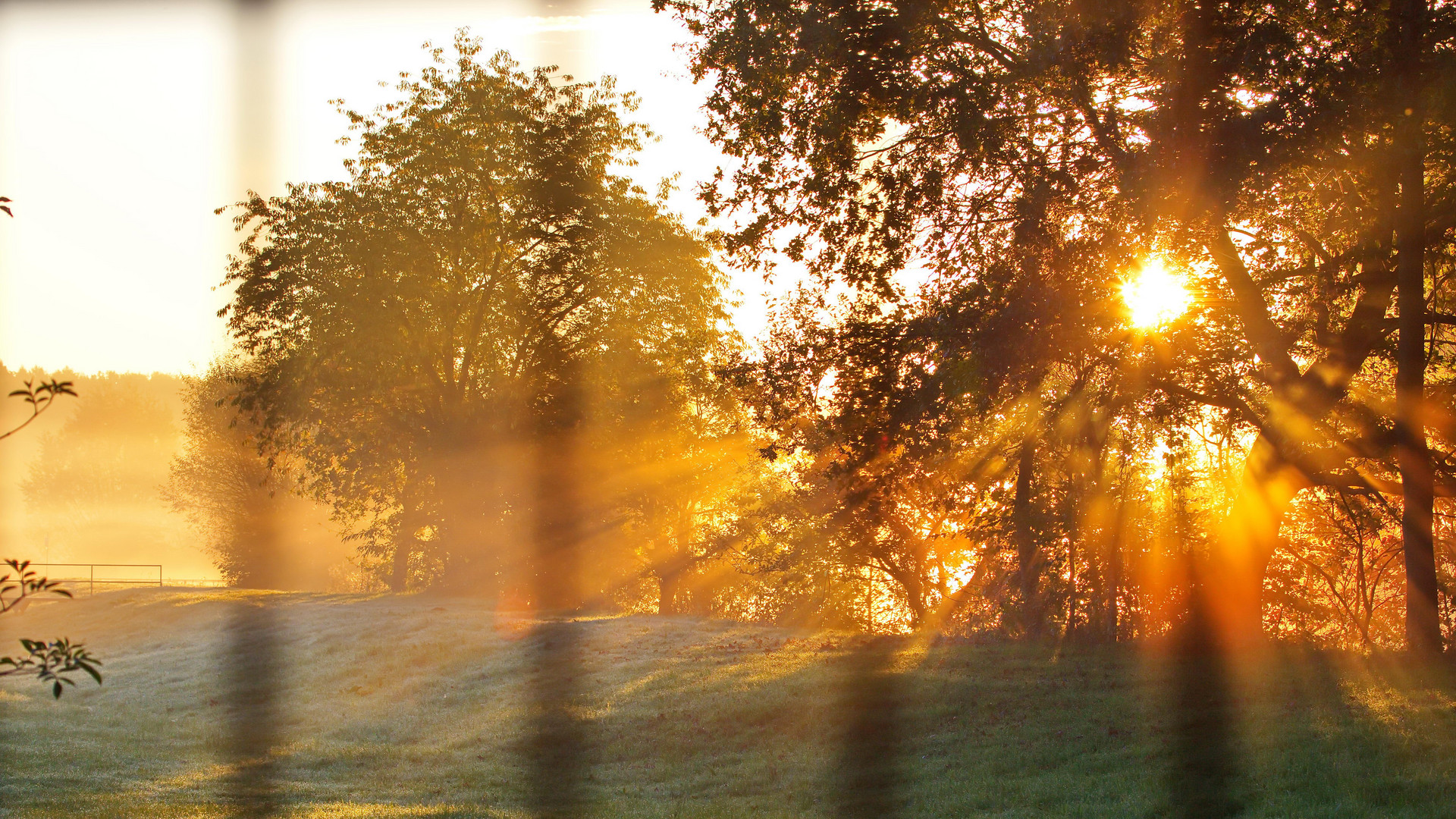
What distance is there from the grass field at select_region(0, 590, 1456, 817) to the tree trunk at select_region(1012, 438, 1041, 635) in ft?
5.30

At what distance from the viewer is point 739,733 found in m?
17.8

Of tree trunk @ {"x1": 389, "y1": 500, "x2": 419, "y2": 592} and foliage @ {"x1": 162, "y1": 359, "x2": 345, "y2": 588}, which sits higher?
foliage @ {"x1": 162, "y1": 359, "x2": 345, "y2": 588}

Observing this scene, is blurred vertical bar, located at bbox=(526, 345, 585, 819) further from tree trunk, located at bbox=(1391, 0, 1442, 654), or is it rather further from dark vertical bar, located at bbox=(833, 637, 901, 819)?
tree trunk, located at bbox=(1391, 0, 1442, 654)

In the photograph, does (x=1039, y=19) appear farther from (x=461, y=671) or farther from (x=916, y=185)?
(x=461, y=671)

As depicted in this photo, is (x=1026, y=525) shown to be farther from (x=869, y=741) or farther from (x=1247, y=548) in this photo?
(x=869, y=741)

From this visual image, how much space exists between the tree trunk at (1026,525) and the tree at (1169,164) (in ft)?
9.71

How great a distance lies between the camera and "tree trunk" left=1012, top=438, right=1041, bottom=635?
1738cm

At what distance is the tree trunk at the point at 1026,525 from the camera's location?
1738cm

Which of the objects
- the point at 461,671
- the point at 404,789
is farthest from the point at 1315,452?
the point at 461,671

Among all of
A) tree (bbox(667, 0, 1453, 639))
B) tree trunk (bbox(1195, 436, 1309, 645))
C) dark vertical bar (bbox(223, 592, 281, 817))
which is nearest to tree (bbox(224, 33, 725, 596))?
dark vertical bar (bbox(223, 592, 281, 817))

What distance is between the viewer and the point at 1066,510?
18.8 meters

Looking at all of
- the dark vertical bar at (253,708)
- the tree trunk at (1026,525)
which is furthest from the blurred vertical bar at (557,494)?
the tree trunk at (1026,525)

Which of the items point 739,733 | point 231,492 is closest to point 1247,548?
point 739,733

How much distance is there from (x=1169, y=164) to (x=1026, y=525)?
6274 mm
